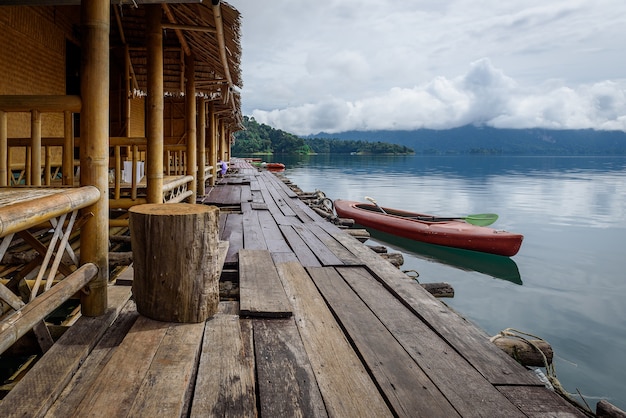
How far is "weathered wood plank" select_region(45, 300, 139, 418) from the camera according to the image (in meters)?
1.77

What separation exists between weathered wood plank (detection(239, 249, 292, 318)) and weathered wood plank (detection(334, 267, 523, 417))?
381 mm

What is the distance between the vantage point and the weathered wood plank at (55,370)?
1744 millimetres

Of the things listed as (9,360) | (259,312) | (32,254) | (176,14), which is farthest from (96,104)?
(176,14)

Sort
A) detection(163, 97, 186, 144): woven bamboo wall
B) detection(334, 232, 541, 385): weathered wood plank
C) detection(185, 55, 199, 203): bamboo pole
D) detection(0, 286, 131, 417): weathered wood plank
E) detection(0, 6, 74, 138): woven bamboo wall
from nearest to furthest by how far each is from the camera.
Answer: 1. detection(0, 286, 131, 417): weathered wood plank
2. detection(334, 232, 541, 385): weathered wood plank
3. detection(0, 6, 74, 138): woven bamboo wall
4. detection(185, 55, 199, 203): bamboo pole
5. detection(163, 97, 186, 144): woven bamboo wall

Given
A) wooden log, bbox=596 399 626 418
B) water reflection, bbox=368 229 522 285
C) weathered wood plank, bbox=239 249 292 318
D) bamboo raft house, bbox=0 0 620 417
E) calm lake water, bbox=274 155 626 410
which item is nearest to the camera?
bamboo raft house, bbox=0 0 620 417

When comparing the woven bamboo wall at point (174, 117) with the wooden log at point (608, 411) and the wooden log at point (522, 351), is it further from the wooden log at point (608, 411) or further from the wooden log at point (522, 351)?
the wooden log at point (608, 411)

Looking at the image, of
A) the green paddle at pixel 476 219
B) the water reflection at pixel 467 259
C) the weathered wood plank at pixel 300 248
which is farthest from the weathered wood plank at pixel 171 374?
the green paddle at pixel 476 219

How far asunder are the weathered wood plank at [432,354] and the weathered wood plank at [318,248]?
2.34ft

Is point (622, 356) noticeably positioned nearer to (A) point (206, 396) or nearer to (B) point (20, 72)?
(A) point (206, 396)

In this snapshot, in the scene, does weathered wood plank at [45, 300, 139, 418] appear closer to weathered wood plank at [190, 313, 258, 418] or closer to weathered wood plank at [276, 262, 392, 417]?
weathered wood plank at [190, 313, 258, 418]

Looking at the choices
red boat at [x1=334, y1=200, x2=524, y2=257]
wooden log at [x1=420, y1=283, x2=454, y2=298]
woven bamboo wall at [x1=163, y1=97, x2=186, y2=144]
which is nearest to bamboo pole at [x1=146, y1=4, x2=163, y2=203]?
wooden log at [x1=420, y1=283, x2=454, y2=298]

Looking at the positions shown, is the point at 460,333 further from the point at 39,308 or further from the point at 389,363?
the point at 39,308

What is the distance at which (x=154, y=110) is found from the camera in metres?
5.26

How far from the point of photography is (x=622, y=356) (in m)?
6.74
